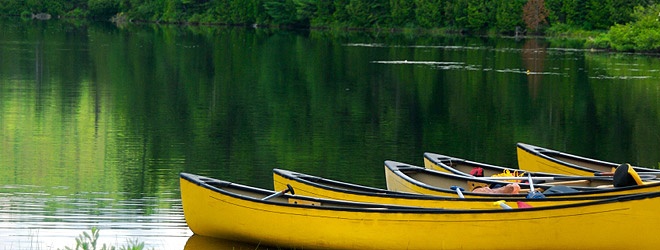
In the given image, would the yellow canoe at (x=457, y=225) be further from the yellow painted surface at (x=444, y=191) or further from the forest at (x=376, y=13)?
the forest at (x=376, y=13)

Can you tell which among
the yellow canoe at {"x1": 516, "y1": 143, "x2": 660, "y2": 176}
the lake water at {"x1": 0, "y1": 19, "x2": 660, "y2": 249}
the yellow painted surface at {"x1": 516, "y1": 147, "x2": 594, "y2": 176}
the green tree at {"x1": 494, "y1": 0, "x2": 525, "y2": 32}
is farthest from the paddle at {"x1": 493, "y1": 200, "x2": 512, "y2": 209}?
the green tree at {"x1": 494, "y1": 0, "x2": 525, "y2": 32}

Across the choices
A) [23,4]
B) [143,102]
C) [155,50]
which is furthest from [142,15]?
[143,102]

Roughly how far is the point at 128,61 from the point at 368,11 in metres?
66.9

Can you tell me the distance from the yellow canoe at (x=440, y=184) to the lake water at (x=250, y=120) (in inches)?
142

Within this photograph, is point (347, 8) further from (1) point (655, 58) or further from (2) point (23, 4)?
(1) point (655, 58)

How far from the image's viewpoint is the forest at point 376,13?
380 ft

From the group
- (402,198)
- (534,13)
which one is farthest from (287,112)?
(534,13)

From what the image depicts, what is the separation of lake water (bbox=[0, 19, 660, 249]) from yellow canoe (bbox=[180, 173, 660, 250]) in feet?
8.76

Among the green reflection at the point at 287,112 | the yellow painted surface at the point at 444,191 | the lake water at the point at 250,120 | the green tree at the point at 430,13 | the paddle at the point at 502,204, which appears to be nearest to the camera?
the paddle at the point at 502,204

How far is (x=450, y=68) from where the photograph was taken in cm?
6500

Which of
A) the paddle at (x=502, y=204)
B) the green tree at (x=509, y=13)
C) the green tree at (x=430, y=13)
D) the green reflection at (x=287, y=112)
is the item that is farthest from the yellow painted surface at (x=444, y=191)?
the green tree at (x=430, y=13)

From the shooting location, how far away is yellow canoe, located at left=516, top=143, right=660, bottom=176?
22.7 metres

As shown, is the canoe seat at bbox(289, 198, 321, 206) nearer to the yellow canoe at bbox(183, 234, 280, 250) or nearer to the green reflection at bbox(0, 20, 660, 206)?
the yellow canoe at bbox(183, 234, 280, 250)

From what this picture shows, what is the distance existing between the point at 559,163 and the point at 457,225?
6969 mm
